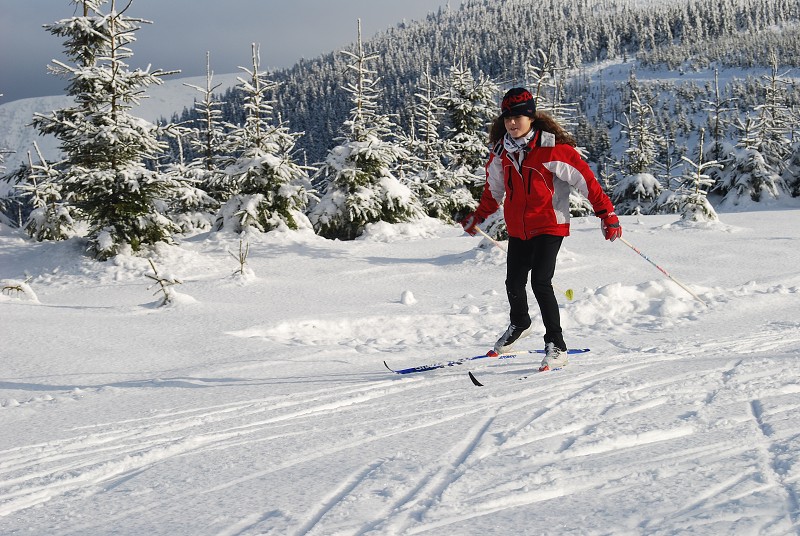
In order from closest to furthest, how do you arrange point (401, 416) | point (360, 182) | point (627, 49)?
point (401, 416) → point (360, 182) → point (627, 49)

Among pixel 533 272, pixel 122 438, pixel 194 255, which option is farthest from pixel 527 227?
pixel 194 255

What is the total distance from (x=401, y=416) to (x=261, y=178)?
13.5 metres

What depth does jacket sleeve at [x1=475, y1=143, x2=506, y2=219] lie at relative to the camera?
4.80 meters

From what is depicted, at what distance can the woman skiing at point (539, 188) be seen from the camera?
4461mm

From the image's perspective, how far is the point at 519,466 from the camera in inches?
97.6

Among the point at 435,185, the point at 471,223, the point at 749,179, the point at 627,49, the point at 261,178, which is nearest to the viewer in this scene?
the point at 471,223

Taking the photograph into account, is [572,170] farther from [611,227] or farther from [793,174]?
[793,174]

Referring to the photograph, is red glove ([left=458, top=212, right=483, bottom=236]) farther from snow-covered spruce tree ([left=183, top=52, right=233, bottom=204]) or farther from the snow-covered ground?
snow-covered spruce tree ([left=183, top=52, right=233, bottom=204])

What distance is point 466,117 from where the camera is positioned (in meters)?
24.9

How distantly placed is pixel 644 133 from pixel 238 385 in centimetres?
3957

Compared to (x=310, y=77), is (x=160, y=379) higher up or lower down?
lower down

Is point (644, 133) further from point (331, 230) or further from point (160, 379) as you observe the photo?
point (160, 379)

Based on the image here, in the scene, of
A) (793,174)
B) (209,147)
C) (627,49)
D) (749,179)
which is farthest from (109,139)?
(627,49)

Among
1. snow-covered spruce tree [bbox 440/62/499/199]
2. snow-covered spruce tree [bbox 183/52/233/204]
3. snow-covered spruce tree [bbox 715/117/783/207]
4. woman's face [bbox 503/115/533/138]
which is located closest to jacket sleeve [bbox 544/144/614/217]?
woman's face [bbox 503/115/533/138]
